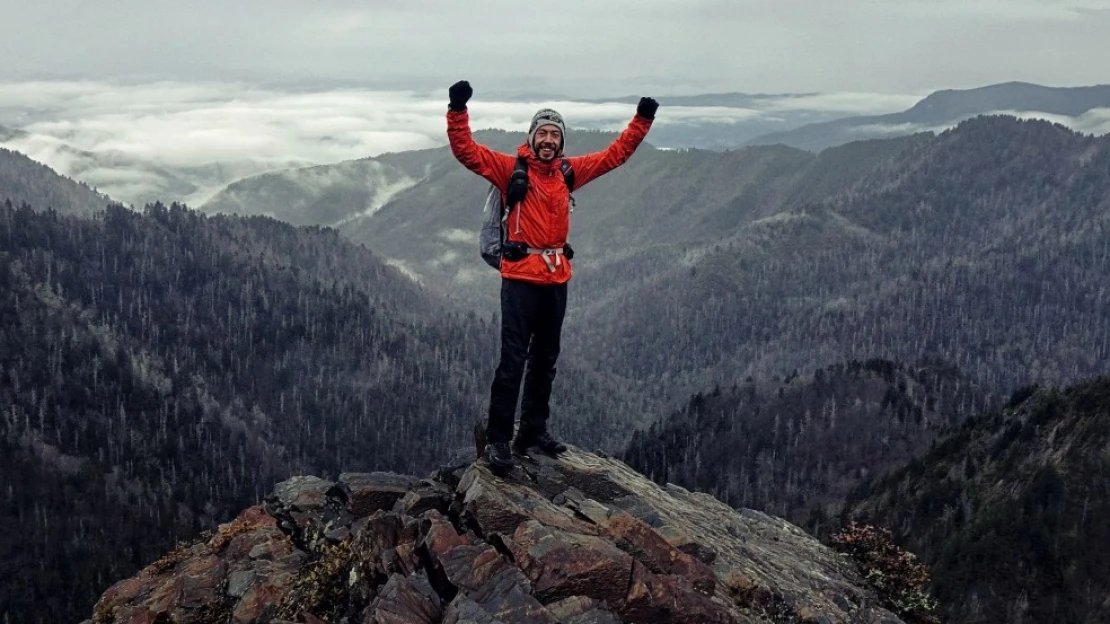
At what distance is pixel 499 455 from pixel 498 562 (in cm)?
427

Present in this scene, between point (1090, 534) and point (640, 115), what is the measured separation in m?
144

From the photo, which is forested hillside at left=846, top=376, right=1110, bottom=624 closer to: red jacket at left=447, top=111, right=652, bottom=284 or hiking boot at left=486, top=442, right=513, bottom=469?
hiking boot at left=486, top=442, right=513, bottom=469

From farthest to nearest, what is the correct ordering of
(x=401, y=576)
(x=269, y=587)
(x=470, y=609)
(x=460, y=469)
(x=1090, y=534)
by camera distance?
(x=1090, y=534) → (x=460, y=469) → (x=269, y=587) → (x=401, y=576) → (x=470, y=609)

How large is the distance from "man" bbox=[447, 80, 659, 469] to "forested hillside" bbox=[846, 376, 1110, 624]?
116 metres

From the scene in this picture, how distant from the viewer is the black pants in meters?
21.1

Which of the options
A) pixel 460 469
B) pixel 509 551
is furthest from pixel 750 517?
pixel 509 551

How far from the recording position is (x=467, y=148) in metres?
20.2

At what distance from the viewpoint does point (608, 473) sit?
25.4m

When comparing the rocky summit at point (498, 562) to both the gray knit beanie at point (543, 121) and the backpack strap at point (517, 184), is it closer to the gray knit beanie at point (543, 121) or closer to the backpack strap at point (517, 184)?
the backpack strap at point (517, 184)

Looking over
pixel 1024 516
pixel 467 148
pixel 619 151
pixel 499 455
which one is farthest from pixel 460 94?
pixel 1024 516

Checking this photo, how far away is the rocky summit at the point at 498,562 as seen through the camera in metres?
17.4

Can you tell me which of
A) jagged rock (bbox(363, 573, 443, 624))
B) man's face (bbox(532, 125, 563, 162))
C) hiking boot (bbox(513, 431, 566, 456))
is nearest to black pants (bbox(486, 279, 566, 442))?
hiking boot (bbox(513, 431, 566, 456))

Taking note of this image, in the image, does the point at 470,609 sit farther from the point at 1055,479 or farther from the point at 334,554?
the point at 1055,479

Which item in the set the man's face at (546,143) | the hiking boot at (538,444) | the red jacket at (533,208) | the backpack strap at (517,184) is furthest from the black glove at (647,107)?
the hiking boot at (538,444)
